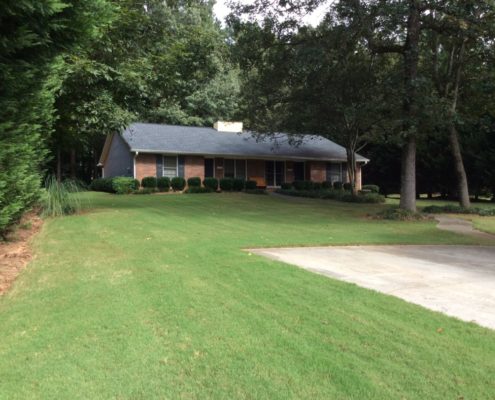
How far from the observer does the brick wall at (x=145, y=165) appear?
87.5 feet

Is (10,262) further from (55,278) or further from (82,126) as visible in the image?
(82,126)

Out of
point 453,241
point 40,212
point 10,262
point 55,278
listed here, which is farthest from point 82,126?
point 453,241

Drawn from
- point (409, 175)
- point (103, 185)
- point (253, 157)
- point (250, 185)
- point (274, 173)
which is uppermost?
point (253, 157)

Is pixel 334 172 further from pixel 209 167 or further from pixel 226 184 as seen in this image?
pixel 209 167

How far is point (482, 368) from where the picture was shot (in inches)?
139

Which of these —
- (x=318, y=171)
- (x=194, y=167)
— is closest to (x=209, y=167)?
(x=194, y=167)

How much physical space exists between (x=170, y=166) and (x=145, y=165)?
60.0 inches

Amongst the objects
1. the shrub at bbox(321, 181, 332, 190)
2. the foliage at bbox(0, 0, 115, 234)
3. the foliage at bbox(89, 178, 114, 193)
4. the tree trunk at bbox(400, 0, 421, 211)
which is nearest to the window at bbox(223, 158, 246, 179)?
the shrub at bbox(321, 181, 332, 190)

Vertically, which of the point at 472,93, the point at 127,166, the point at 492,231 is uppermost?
the point at 472,93

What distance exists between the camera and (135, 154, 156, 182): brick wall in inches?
1050

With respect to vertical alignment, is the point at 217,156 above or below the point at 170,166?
above

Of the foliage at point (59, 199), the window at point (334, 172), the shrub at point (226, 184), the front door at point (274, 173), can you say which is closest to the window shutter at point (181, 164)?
the shrub at point (226, 184)

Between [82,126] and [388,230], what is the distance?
1011cm

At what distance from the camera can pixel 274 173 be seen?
102 feet
